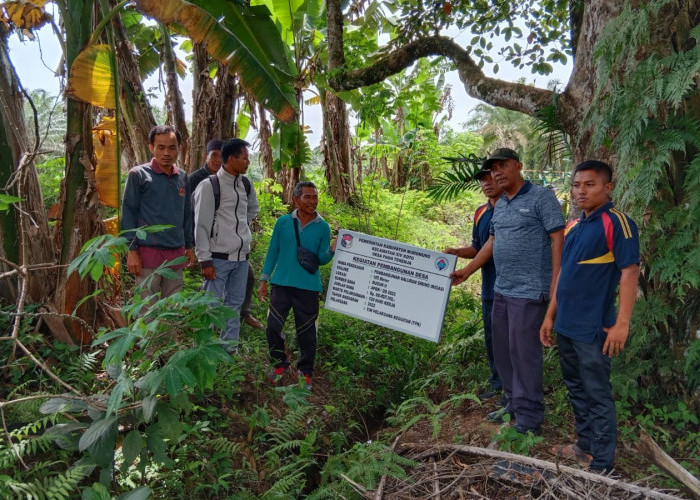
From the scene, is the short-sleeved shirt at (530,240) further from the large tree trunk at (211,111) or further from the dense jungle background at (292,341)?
the large tree trunk at (211,111)

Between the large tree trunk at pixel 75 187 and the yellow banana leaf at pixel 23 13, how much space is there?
0.61 m

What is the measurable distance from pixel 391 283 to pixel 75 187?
8.53 feet

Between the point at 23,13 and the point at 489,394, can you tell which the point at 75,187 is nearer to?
the point at 23,13

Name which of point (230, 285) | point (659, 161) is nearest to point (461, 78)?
point (659, 161)

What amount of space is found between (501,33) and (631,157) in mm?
3319

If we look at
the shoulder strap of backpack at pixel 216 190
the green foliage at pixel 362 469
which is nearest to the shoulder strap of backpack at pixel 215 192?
the shoulder strap of backpack at pixel 216 190

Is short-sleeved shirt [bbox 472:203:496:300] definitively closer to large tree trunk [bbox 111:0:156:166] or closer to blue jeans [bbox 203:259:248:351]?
blue jeans [bbox 203:259:248:351]

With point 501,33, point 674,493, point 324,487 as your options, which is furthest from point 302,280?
point 501,33

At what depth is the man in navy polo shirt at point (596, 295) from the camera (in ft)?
9.36

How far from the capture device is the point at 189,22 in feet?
14.1

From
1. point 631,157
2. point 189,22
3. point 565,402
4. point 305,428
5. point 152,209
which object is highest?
point 189,22

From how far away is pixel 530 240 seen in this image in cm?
337

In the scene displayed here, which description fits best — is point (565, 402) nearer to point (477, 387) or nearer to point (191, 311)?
point (477, 387)

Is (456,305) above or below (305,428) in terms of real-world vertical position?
above
